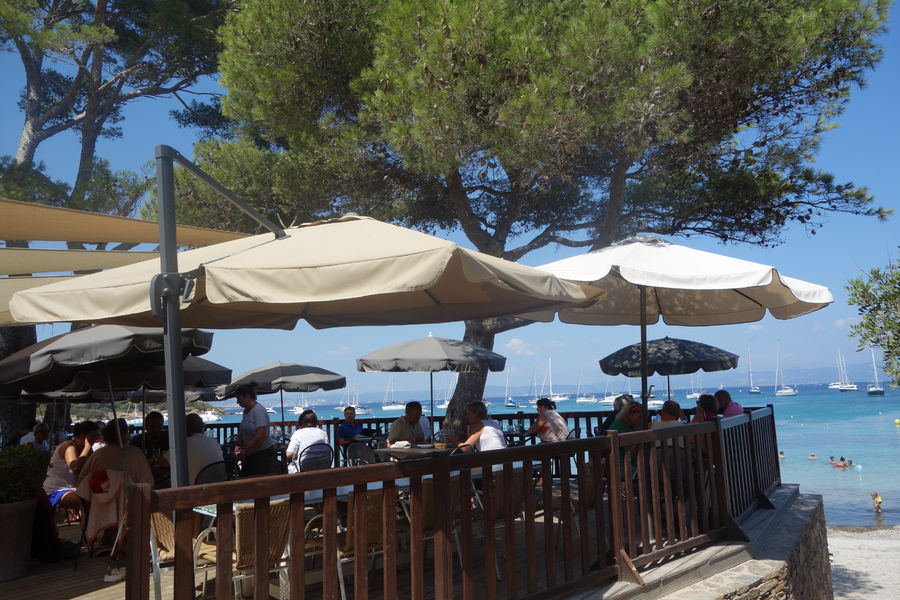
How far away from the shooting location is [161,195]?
3215 mm

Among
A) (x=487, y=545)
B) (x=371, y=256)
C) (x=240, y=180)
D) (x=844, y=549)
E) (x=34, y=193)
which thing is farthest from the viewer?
(x=844, y=549)

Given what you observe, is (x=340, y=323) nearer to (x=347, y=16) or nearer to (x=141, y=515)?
(x=141, y=515)

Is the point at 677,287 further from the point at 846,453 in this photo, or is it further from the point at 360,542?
the point at 846,453

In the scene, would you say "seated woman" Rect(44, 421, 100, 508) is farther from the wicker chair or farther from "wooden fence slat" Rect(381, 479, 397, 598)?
"wooden fence slat" Rect(381, 479, 397, 598)

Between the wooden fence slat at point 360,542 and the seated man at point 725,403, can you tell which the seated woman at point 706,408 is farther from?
the wooden fence slat at point 360,542

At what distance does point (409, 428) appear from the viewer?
8688 millimetres

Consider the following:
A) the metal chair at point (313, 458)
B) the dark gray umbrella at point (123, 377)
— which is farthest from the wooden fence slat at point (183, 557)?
the metal chair at point (313, 458)

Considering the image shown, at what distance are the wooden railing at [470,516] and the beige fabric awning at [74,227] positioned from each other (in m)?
2.64

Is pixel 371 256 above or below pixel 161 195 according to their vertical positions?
below

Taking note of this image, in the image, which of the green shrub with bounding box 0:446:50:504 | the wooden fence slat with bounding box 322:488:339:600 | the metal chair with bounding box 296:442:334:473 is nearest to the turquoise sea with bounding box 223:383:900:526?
the metal chair with bounding box 296:442:334:473

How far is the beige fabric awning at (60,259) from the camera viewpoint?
5727 mm

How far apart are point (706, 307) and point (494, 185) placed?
4.53 metres

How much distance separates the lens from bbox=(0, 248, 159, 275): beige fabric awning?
5.73 meters

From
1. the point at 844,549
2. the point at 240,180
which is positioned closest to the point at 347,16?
the point at 240,180
